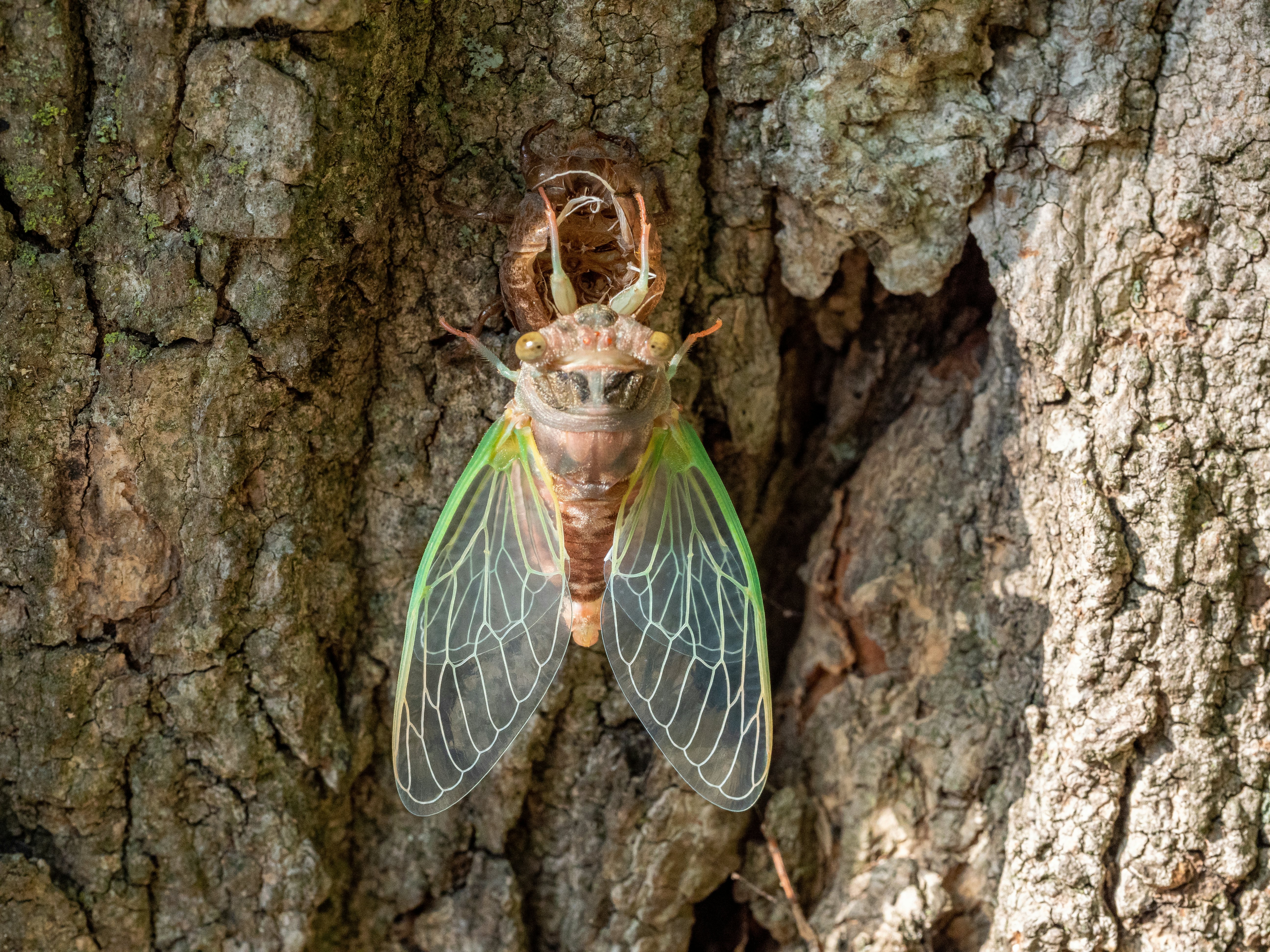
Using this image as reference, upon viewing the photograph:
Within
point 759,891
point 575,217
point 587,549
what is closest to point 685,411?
point 587,549

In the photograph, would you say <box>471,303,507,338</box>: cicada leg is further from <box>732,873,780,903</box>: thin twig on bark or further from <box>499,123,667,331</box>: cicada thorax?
<box>732,873,780,903</box>: thin twig on bark

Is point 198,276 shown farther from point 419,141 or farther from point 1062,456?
point 1062,456

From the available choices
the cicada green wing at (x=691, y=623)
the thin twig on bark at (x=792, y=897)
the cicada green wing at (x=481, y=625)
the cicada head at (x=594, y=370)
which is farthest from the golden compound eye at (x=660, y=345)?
the thin twig on bark at (x=792, y=897)

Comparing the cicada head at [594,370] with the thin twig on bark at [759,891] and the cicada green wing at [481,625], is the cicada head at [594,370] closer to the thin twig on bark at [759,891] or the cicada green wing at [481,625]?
the cicada green wing at [481,625]

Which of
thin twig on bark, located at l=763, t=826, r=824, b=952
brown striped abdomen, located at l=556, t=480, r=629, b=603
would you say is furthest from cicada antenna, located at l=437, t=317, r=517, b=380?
thin twig on bark, located at l=763, t=826, r=824, b=952

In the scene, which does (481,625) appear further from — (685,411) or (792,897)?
(792,897)
